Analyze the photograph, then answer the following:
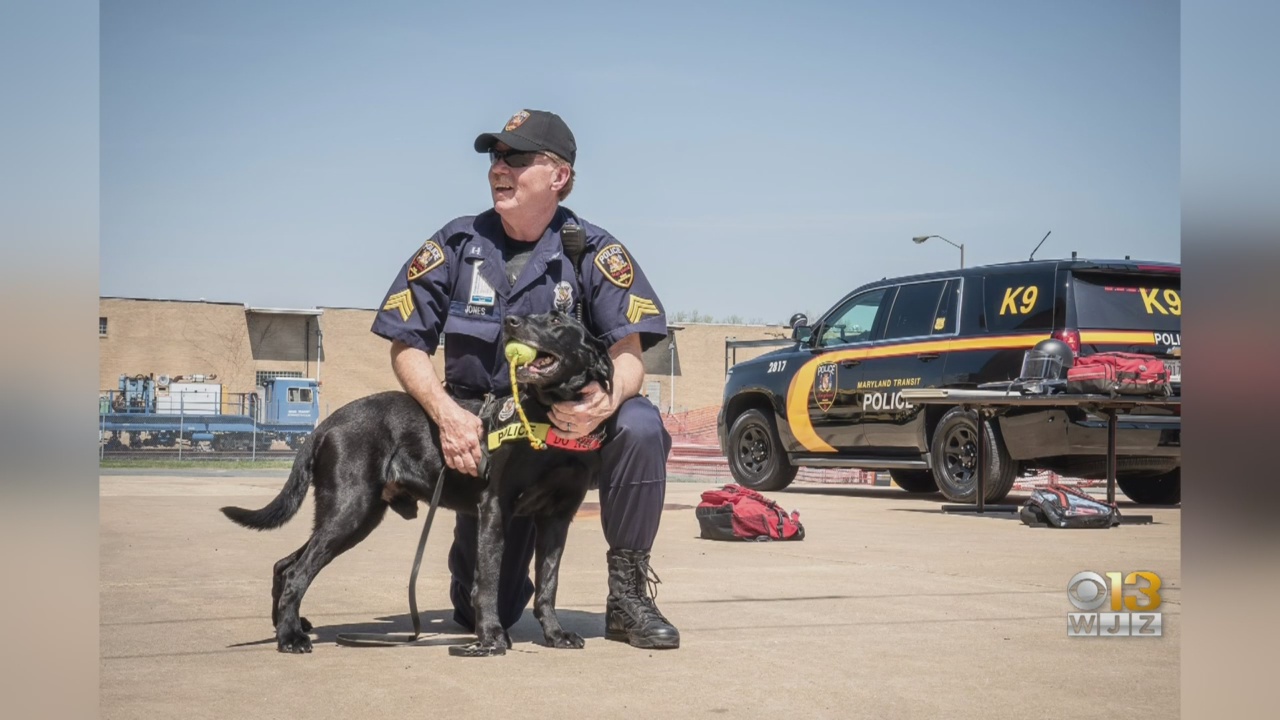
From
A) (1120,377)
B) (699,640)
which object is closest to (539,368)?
(699,640)

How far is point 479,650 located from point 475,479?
1.84 ft

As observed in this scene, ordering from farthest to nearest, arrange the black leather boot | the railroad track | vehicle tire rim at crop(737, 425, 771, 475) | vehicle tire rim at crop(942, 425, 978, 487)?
1. the railroad track
2. vehicle tire rim at crop(737, 425, 771, 475)
3. vehicle tire rim at crop(942, 425, 978, 487)
4. the black leather boot

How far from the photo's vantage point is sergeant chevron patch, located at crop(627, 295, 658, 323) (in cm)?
425

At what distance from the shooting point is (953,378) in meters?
10.8

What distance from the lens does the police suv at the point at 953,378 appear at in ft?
31.9

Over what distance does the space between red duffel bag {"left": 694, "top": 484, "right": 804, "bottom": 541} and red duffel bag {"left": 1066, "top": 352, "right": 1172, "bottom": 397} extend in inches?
98.9

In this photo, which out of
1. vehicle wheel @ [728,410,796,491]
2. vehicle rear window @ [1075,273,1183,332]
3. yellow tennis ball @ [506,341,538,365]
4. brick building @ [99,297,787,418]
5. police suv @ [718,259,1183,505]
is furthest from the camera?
brick building @ [99,297,787,418]

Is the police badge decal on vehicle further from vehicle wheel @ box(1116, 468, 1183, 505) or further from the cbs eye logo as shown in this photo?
the cbs eye logo

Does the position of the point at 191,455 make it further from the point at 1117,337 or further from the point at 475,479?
the point at 475,479

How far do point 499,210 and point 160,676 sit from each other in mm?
1820

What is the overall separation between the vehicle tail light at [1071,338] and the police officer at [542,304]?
6.19 m

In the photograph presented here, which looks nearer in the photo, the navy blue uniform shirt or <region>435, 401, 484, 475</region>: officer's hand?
<region>435, 401, 484, 475</region>: officer's hand

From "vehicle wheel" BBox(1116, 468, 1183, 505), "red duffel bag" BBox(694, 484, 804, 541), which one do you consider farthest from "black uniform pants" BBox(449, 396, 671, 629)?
"vehicle wheel" BBox(1116, 468, 1183, 505)
